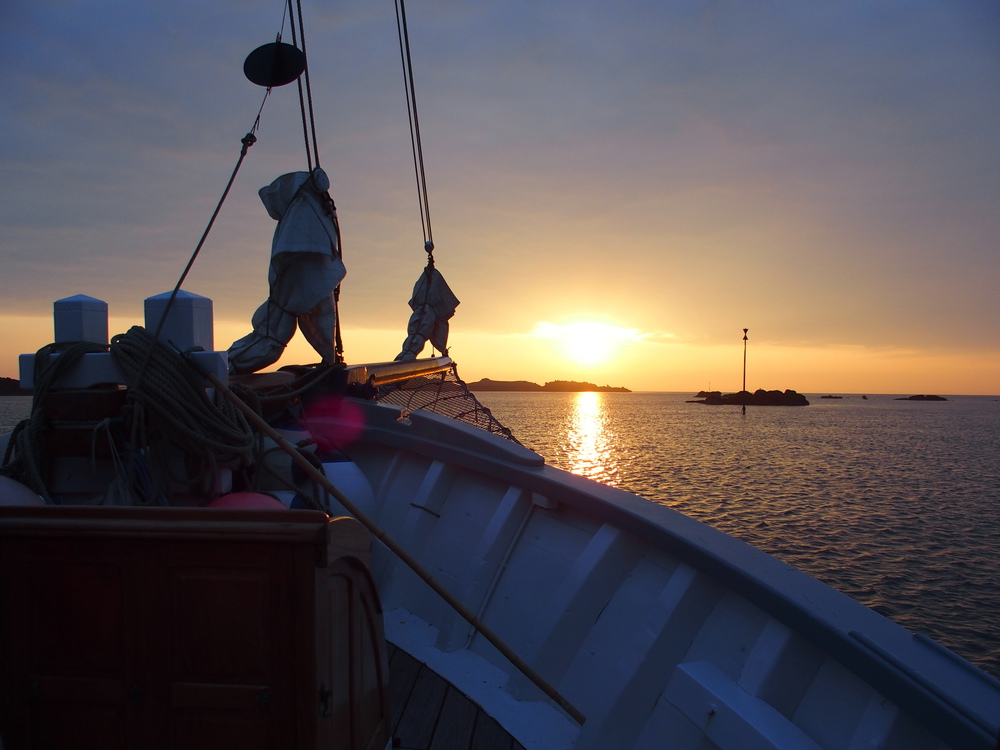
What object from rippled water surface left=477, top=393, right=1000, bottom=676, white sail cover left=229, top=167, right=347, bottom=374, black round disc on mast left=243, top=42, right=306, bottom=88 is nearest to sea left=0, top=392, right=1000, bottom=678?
rippled water surface left=477, top=393, right=1000, bottom=676

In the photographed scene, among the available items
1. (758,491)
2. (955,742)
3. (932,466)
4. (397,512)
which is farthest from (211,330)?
(932,466)

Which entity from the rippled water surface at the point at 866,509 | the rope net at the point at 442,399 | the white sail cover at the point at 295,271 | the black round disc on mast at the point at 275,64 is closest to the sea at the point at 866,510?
the rippled water surface at the point at 866,509

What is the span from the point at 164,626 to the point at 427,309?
31.1 ft

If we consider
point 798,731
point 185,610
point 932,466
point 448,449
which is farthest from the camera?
point 932,466

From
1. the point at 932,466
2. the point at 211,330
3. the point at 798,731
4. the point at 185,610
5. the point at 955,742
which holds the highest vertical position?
the point at 211,330

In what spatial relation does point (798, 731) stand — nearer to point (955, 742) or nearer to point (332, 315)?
point (955, 742)

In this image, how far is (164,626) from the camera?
1697mm

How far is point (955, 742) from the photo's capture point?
66.9 inches

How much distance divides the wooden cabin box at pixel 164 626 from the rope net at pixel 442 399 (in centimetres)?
443

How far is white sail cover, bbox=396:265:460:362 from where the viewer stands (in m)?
11.0

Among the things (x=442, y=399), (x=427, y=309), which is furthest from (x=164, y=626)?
(x=427, y=309)

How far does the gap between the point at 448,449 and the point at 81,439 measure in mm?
2190

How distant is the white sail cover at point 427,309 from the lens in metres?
11.0

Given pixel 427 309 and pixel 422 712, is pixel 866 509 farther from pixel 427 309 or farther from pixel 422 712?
pixel 422 712
